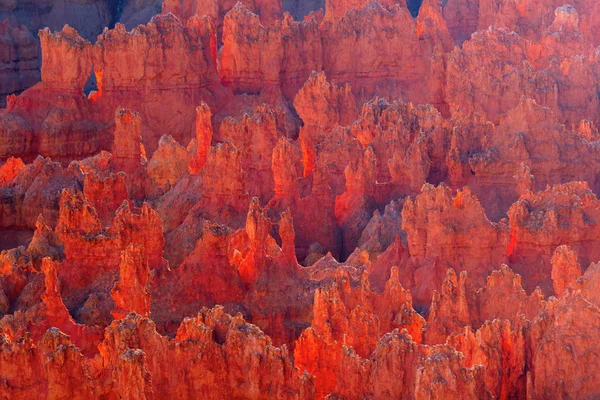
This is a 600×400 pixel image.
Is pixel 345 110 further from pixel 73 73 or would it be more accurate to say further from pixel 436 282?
pixel 436 282

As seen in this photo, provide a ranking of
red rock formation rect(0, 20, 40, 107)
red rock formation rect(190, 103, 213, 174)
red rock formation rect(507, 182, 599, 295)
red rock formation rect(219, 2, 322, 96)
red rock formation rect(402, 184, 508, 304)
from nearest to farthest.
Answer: red rock formation rect(507, 182, 599, 295) → red rock formation rect(402, 184, 508, 304) → red rock formation rect(190, 103, 213, 174) → red rock formation rect(219, 2, 322, 96) → red rock formation rect(0, 20, 40, 107)

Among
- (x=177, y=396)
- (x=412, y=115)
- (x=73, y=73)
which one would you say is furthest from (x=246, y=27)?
(x=177, y=396)

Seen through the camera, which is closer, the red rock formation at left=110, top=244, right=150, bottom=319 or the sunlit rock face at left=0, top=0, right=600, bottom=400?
the sunlit rock face at left=0, top=0, right=600, bottom=400

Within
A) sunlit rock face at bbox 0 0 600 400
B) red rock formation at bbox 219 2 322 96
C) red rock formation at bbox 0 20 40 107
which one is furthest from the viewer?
red rock formation at bbox 0 20 40 107

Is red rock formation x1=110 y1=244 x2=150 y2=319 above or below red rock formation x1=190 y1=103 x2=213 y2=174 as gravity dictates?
below

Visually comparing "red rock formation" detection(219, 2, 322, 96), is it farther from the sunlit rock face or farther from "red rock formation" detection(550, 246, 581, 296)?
"red rock formation" detection(550, 246, 581, 296)

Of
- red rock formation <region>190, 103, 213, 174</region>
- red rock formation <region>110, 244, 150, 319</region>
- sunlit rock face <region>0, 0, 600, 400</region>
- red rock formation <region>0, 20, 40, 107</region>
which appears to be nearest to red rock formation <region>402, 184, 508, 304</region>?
sunlit rock face <region>0, 0, 600, 400</region>

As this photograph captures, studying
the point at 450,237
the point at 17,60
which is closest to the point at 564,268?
the point at 450,237

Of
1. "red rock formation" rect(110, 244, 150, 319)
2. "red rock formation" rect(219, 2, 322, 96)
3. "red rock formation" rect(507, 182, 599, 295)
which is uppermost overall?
"red rock formation" rect(219, 2, 322, 96)
